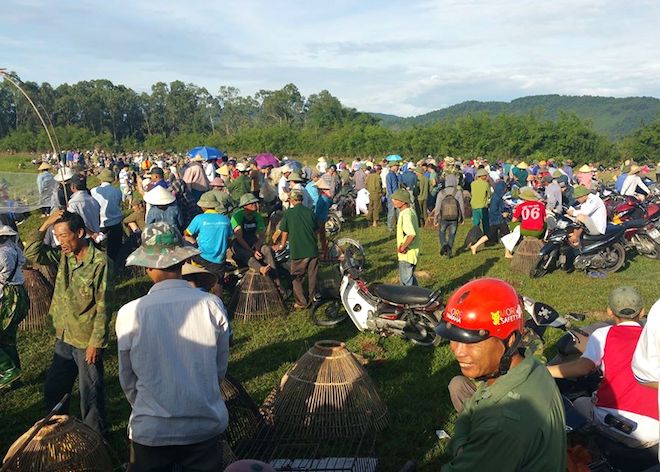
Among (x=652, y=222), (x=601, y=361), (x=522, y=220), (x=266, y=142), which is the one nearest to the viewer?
(x=601, y=361)

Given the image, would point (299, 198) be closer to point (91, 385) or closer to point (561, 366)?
point (91, 385)

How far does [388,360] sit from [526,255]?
5.08 metres

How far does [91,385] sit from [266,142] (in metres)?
48.8

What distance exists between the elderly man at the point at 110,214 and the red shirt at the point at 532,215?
23.6ft

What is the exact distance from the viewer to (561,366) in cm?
388

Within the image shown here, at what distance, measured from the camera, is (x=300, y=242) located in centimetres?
798

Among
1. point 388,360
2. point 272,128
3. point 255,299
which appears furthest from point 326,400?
point 272,128

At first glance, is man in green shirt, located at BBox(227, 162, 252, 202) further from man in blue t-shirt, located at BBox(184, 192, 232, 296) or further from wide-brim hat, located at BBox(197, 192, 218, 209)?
man in blue t-shirt, located at BBox(184, 192, 232, 296)

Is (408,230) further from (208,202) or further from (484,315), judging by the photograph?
(484,315)

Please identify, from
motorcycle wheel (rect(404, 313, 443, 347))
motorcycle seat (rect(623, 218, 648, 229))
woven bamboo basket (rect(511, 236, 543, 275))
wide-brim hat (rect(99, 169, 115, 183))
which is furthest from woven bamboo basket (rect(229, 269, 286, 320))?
motorcycle seat (rect(623, 218, 648, 229))

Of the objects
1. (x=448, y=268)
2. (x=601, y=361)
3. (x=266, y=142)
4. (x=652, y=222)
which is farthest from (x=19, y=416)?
(x=266, y=142)

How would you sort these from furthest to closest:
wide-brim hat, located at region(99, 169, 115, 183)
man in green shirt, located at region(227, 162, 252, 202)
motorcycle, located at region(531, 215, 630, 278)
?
man in green shirt, located at region(227, 162, 252, 202) < motorcycle, located at region(531, 215, 630, 278) < wide-brim hat, located at region(99, 169, 115, 183)

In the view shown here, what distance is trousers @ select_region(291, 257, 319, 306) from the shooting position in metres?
8.13

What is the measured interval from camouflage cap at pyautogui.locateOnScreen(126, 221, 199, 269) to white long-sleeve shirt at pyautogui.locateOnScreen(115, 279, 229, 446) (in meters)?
0.15
